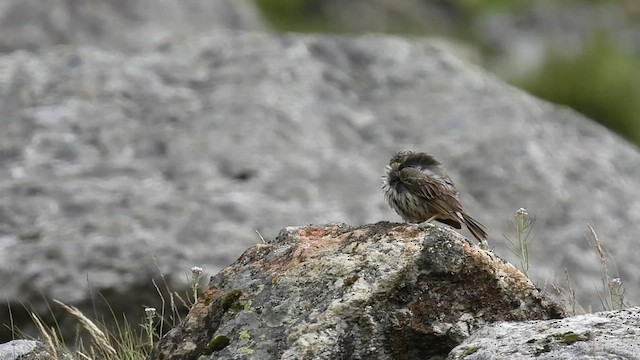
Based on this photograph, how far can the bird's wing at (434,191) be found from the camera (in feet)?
22.0

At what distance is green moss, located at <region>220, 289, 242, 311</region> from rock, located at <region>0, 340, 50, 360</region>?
1.09m

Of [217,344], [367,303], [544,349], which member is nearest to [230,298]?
[217,344]

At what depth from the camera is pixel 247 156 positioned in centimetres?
934

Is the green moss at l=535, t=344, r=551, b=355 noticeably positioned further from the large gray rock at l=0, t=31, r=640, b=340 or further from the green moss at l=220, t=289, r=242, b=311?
the large gray rock at l=0, t=31, r=640, b=340

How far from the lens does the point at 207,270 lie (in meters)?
8.18

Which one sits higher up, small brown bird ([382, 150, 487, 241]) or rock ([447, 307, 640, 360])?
small brown bird ([382, 150, 487, 241])

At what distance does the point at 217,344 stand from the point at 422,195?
2.09 metres

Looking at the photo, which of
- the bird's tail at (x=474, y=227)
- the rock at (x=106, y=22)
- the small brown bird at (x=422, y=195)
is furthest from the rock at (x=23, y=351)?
the rock at (x=106, y=22)

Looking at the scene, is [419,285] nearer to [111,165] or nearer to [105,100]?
[111,165]

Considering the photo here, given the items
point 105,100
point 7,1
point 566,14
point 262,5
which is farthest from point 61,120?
point 566,14

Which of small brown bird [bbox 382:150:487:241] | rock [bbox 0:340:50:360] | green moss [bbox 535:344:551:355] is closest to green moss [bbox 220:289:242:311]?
rock [bbox 0:340:50:360]

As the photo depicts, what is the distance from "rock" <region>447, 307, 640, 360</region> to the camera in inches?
166

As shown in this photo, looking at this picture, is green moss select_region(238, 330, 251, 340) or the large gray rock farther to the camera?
the large gray rock

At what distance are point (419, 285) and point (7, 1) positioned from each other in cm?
996
